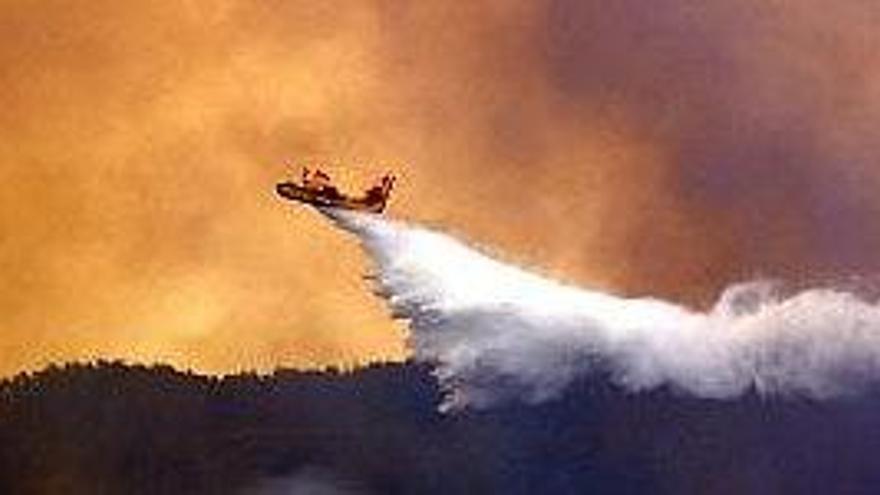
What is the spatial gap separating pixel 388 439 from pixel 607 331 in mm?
2175

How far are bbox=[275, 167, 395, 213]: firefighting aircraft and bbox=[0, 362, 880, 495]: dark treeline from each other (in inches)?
55.7

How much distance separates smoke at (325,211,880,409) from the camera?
14.5 m

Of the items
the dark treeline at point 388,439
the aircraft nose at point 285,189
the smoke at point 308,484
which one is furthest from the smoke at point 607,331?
the smoke at point 308,484

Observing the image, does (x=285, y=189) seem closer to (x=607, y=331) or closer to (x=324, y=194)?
(x=324, y=194)

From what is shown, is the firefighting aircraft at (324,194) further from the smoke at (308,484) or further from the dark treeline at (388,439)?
the smoke at (308,484)

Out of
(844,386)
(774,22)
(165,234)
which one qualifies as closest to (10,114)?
(165,234)

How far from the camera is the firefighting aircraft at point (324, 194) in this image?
14.2 metres

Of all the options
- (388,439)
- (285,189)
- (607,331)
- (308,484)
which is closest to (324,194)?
(285,189)

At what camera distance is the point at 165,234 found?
14.3 m

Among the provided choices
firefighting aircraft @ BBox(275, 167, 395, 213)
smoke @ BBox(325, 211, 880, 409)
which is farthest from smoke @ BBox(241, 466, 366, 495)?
firefighting aircraft @ BBox(275, 167, 395, 213)

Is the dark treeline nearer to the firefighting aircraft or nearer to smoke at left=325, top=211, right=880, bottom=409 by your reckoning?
smoke at left=325, top=211, right=880, bottom=409

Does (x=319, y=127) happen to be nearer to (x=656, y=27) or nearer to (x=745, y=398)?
(x=656, y=27)

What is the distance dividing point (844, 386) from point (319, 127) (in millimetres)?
5194

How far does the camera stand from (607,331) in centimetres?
1476
